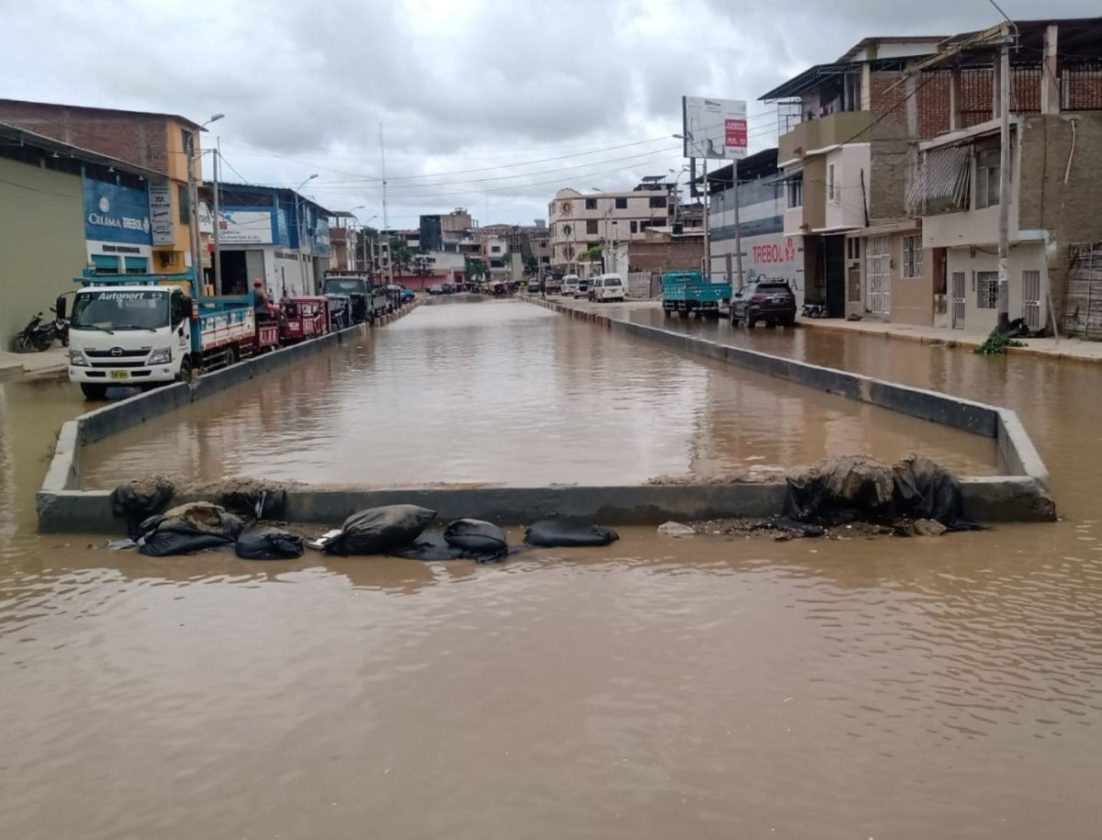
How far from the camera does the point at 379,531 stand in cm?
818

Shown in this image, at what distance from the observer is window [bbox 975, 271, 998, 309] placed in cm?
2995

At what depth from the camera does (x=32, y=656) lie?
20.3 feet

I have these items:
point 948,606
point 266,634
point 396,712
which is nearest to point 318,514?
point 266,634

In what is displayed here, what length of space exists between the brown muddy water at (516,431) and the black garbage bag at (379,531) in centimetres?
137

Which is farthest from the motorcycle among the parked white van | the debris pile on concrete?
the parked white van

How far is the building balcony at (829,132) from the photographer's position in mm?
39812

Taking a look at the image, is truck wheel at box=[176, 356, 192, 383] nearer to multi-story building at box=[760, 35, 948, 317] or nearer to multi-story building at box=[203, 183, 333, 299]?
multi-story building at box=[760, 35, 948, 317]

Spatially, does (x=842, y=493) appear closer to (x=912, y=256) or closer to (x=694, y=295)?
(x=912, y=256)

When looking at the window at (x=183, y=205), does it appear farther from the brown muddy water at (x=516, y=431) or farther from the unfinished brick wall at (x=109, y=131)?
the brown muddy water at (x=516, y=431)

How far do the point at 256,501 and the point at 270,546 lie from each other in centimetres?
97

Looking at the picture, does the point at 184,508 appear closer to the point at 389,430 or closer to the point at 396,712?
the point at 396,712

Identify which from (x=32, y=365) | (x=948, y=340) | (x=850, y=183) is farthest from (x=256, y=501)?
(x=850, y=183)

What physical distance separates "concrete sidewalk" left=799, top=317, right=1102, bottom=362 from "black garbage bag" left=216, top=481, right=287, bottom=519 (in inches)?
691

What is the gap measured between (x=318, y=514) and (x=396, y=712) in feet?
13.6
